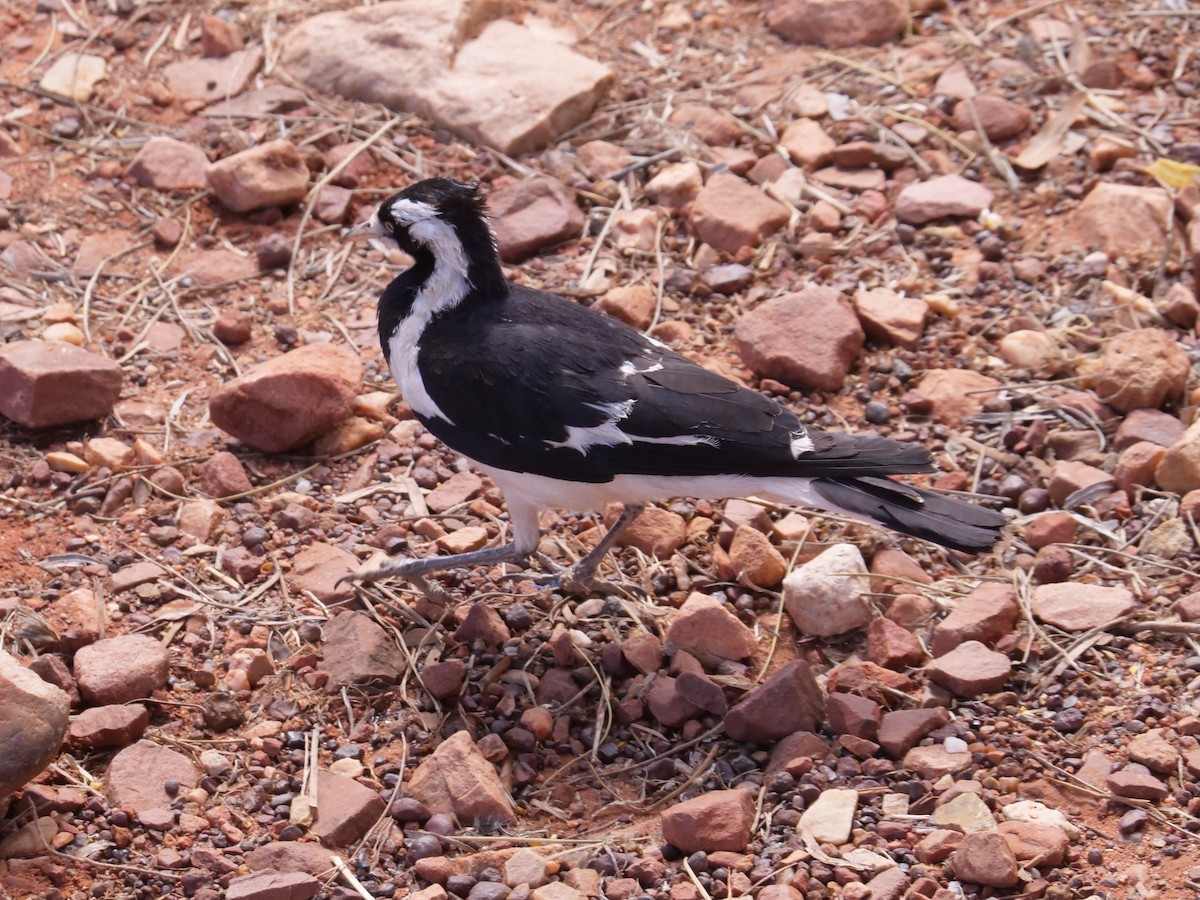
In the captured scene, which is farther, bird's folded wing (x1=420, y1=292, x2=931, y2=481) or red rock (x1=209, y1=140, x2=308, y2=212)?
red rock (x1=209, y1=140, x2=308, y2=212)

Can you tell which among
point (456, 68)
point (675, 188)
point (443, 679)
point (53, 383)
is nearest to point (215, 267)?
point (53, 383)

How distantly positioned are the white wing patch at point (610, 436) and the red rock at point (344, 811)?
114 cm

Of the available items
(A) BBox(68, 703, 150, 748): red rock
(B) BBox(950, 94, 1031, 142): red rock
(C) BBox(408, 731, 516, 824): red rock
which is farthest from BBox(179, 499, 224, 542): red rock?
(B) BBox(950, 94, 1031, 142): red rock

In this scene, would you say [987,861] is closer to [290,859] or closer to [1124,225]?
[290,859]

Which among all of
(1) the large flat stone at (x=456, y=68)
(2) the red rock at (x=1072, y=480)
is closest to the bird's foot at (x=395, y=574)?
(2) the red rock at (x=1072, y=480)

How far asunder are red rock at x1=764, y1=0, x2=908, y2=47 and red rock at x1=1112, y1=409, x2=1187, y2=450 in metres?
2.89

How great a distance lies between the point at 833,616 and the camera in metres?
4.49

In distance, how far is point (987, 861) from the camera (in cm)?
349

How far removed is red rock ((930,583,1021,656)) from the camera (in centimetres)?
433

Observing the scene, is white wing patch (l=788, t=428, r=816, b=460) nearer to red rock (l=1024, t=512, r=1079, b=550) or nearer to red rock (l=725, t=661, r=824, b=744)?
red rock (l=725, t=661, r=824, b=744)

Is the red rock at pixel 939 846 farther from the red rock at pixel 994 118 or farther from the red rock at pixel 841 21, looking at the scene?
the red rock at pixel 841 21

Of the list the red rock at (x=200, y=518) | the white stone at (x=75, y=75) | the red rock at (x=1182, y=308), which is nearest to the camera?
the red rock at (x=200, y=518)

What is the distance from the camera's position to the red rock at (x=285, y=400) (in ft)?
16.3

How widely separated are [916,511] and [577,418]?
40.5 inches
